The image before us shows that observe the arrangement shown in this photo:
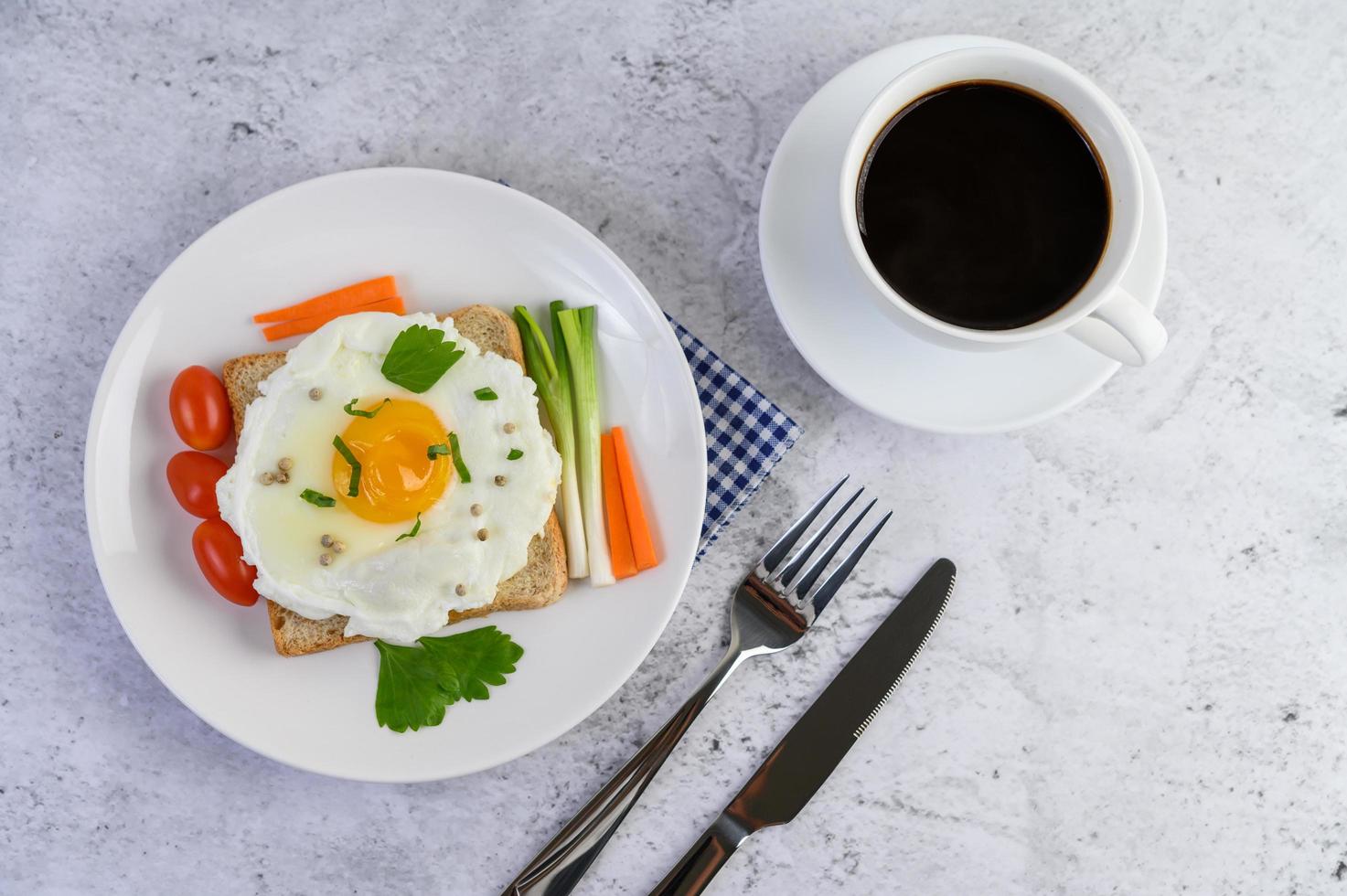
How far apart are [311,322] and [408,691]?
3.14 feet

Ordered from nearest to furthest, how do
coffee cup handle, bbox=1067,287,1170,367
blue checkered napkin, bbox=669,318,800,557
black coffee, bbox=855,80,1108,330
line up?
coffee cup handle, bbox=1067,287,1170,367
black coffee, bbox=855,80,1108,330
blue checkered napkin, bbox=669,318,800,557

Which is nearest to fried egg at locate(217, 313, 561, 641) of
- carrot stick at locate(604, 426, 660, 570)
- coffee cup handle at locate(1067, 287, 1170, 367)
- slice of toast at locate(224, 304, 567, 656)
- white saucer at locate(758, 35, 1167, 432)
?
slice of toast at locate(224, 304, 567, 656)

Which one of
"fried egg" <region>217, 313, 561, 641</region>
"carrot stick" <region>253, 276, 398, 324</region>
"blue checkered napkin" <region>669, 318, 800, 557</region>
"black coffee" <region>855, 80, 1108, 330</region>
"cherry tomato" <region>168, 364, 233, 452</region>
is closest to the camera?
"black coffee" <region>855, 80, 1108, 330</region>

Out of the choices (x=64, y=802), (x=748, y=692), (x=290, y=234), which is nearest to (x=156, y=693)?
(x=64, y=802)

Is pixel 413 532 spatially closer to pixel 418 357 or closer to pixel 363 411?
pixel 363 411

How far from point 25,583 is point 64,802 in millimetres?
602

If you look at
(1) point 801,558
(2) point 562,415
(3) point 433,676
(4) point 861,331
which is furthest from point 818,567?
(3) point 433,676

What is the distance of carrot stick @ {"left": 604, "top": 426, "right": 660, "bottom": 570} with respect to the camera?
246 centimetres

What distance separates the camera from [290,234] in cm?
246

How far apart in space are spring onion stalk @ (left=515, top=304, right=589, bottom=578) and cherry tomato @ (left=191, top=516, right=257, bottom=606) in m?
0.78

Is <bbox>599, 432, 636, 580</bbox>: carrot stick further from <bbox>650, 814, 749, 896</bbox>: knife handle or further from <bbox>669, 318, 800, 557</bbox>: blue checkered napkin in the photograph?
<bbox>650, 814, 749, 896</bbox>: knife handle

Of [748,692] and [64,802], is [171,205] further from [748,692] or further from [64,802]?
[748,692]

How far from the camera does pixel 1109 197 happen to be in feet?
6.99

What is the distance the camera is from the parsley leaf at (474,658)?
2379 millimetres
